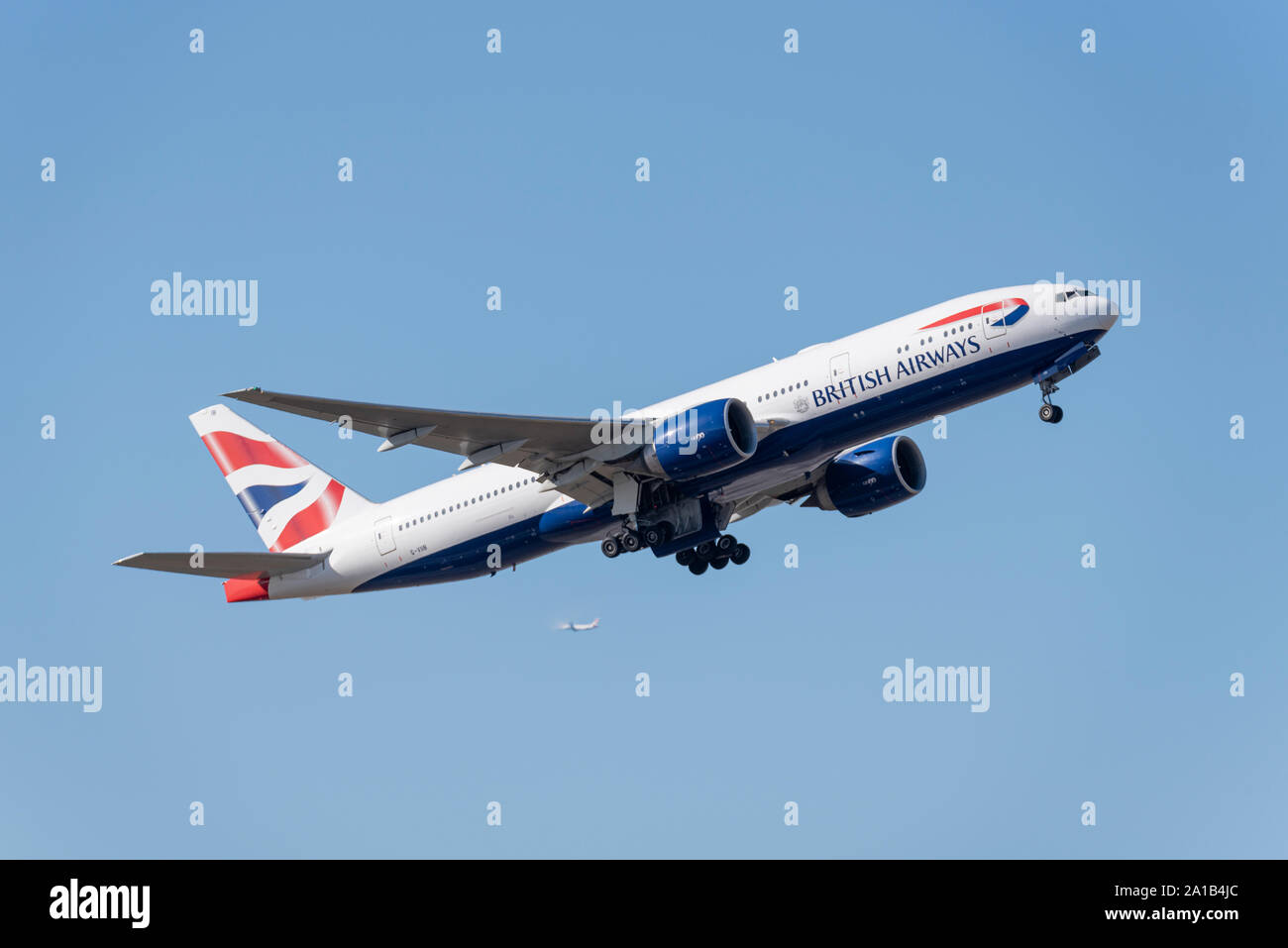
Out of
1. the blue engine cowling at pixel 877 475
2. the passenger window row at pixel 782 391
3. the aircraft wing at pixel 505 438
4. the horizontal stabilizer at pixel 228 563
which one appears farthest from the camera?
the blue engine cowling at pixel 877 475

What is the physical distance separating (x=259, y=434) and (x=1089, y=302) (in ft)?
86.5

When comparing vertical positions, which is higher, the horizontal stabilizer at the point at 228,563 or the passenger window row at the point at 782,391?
the passenger window row at the point at 782,391

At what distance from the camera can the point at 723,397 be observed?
1594 inches

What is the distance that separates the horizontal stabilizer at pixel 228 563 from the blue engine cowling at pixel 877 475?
15.1m

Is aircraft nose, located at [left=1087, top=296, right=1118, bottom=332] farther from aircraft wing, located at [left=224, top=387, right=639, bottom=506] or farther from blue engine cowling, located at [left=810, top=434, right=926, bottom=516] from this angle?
aircraft wing, located at [left=224, top=387, right=639, bottom=506]

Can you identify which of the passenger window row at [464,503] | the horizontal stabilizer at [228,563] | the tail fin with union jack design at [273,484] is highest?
the tail fin with union jack design at [273,484]

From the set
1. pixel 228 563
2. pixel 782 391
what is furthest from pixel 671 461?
pixel 228 563

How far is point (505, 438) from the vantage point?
130ft

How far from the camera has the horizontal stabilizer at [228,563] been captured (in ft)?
130

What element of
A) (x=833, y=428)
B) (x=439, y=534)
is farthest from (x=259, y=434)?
(x=833, y=428)

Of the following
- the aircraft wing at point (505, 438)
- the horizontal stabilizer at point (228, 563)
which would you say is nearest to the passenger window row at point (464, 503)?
the aircraft wing at point (505, 438)

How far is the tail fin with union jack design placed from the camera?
154 feet

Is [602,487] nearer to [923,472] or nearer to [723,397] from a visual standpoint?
[723,397]

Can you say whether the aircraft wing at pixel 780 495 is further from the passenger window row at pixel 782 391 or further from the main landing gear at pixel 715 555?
the passenger window row at pixel 782 391
